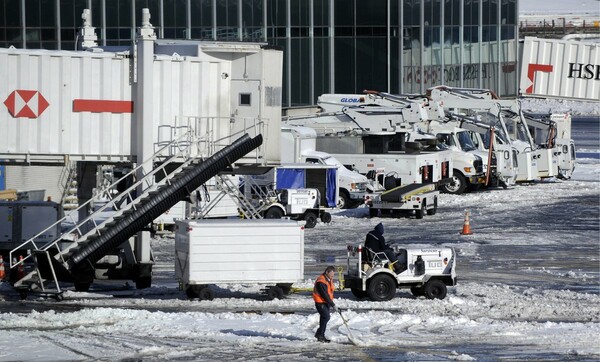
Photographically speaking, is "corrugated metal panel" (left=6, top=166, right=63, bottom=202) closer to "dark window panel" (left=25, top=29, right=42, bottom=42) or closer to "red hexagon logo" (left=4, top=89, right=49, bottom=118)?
"red hexagon logo" (left=4, top=89, right=49, bottom=118)

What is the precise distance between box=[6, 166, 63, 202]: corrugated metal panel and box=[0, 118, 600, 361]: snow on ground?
8.59 meters

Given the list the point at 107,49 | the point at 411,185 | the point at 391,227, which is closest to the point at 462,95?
the point at 411,185

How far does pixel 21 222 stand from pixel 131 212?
6.47 meters

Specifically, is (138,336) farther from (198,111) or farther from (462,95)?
(462,95)

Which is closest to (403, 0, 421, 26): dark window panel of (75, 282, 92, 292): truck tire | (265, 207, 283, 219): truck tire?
(265, 207, 283, 219): truck tire

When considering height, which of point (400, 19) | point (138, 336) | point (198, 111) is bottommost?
point (138, 336)

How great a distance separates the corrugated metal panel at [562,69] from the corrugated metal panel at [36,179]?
17.0 meters

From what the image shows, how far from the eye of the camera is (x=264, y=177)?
44875mm

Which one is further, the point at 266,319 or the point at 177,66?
the point at 177,66

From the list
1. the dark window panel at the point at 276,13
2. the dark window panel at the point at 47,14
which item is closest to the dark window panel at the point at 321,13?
the dark window panel at the point at 276,13

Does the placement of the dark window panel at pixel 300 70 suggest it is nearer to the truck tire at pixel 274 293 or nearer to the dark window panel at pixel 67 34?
the dark window panel at pixel 67 34

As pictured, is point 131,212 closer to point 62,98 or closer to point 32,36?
point 62,98

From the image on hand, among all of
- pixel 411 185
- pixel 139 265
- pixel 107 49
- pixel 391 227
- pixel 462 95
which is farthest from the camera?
pixel 462 95

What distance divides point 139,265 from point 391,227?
14.6 m
